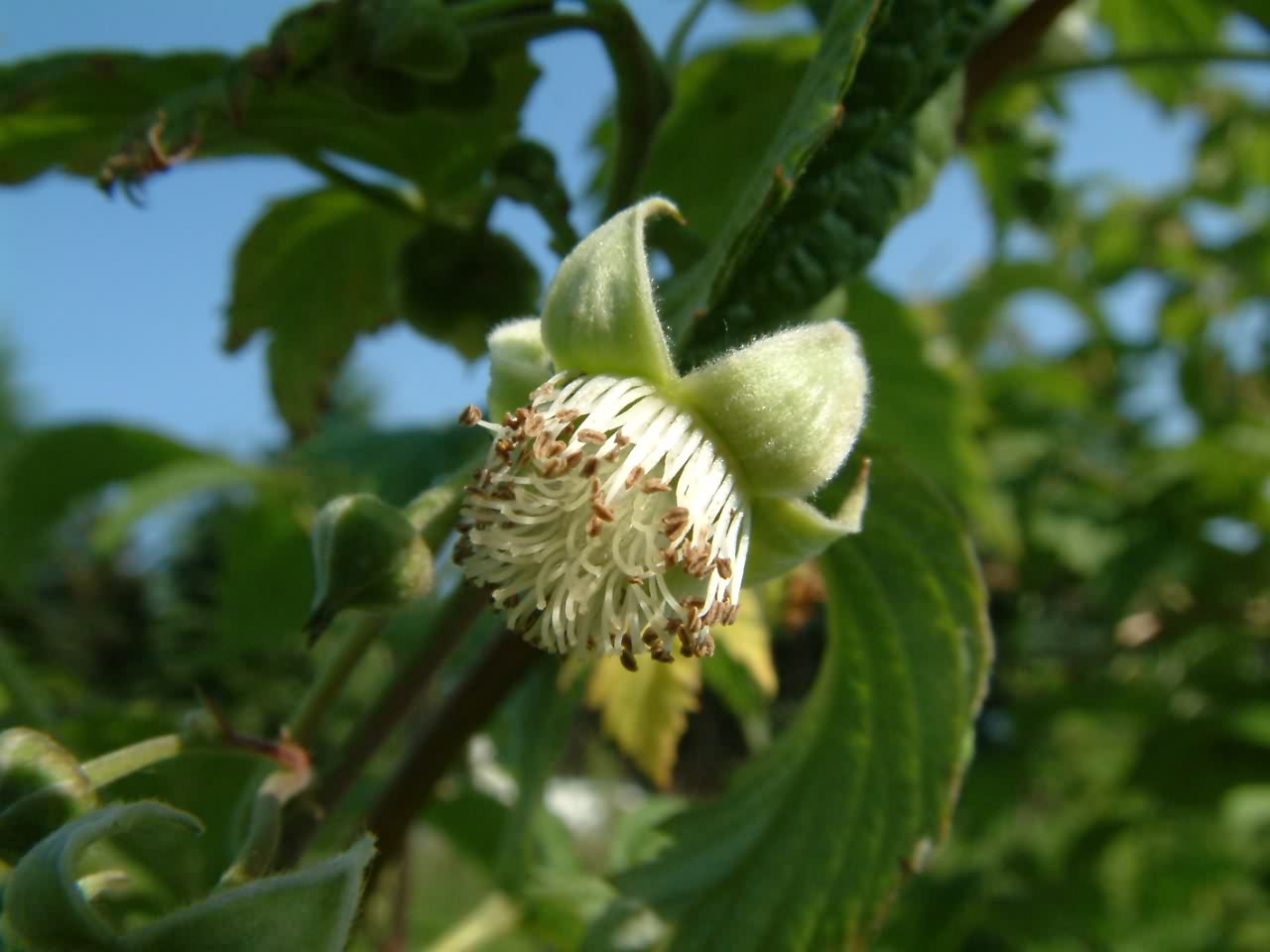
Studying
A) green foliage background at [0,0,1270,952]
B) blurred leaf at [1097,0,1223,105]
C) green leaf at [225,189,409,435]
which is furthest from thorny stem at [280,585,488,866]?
blurred leaf at [1097,0,1223,105]

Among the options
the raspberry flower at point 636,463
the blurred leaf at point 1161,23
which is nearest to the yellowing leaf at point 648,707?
the raspberry flower at point 636,463

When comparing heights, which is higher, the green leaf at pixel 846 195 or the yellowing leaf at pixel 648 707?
the green leaf at pixel 846 195

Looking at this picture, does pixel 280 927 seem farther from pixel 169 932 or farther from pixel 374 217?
pixel 374 217

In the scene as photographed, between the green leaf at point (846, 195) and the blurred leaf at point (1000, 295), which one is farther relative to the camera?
the blurred leaf at point (1000, 295)

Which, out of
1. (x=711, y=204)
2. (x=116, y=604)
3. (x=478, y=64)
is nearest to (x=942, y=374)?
(x=711, y=204)

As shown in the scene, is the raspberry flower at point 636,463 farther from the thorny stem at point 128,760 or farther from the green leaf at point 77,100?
the green leaf at point 77,100

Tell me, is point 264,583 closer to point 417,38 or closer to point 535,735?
point 535,735

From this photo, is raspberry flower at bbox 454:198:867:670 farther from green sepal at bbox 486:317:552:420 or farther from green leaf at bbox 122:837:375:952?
green leaf at bbox 122:837:375:952
